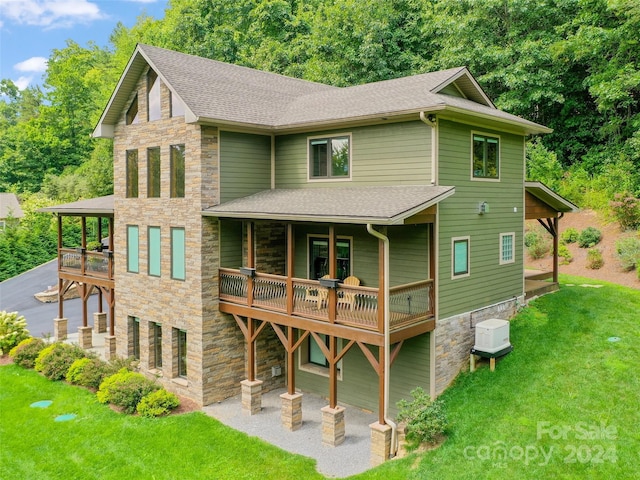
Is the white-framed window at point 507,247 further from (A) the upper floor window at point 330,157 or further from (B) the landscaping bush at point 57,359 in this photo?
(B) the landscaping bush at point 57,359

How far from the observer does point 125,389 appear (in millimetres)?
13641

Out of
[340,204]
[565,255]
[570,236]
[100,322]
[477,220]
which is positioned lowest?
[100,322]

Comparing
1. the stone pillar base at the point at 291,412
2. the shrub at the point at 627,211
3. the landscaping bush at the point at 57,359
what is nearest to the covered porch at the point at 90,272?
the landscaping bush at the point at 57,359

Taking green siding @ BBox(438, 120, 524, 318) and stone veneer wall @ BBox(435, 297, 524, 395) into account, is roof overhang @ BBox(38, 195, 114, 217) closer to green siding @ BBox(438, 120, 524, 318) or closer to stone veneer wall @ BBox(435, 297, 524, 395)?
green siding @ BBox(438, 120, 524, 318)

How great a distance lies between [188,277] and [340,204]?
208 inches

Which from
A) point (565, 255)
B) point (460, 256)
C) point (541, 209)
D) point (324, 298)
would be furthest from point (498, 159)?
point (565, 255)

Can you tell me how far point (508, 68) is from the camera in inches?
1082

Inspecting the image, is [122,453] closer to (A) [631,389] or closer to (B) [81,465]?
(B) [81,465]

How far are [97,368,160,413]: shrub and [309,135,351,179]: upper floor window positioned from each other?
295 inches

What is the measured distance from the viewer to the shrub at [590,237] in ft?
73.3

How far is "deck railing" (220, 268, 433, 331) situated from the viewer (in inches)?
437

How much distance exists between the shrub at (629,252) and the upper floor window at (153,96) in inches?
696

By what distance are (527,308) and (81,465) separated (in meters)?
12.6

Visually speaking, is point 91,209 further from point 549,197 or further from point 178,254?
point 549,197
